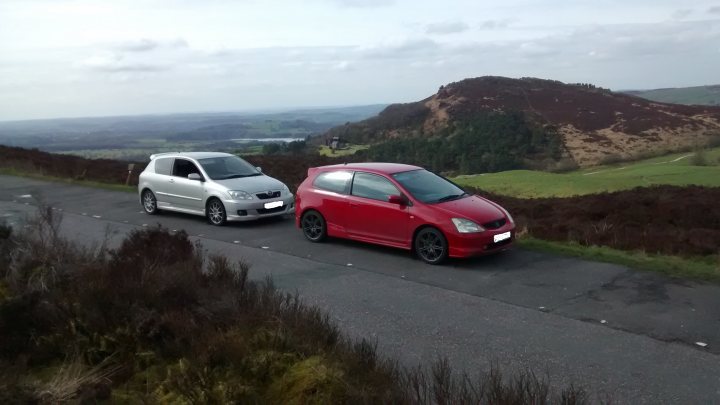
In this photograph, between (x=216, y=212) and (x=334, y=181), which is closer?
(x=334, y=181)

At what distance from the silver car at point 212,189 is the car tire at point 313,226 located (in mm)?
2275

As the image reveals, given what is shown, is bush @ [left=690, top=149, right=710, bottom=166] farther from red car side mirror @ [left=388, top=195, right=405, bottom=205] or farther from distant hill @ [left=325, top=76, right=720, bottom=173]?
red car side mirror @ [left=388, top=195, right=405, bottom=205]

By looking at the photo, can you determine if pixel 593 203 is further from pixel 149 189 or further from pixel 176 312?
pixel 176 312

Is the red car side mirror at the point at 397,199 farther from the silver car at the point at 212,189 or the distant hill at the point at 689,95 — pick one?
the distant hill at the point at 689,95

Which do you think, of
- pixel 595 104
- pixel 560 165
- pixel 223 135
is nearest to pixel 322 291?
pixel 560 165

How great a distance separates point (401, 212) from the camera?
10820mm

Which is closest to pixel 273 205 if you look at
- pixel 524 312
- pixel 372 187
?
pixel 372 187

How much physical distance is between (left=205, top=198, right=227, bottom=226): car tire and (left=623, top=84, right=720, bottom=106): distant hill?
11069 centimetres

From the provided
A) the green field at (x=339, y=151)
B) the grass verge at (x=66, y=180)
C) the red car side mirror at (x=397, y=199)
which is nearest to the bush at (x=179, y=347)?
the red car side mirror at (x=397, y=199)

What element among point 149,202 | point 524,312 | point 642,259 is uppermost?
point 149,202

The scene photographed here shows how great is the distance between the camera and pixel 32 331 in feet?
18.8

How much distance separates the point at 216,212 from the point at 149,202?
8.22ft

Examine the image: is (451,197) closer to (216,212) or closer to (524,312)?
(524,312)

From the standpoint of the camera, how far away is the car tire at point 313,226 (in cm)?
1212
